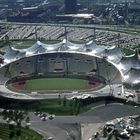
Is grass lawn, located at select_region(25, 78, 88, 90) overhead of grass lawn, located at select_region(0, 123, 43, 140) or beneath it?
beneath

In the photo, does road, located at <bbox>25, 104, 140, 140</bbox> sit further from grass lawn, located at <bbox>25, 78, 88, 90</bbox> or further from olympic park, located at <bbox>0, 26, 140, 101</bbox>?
grass lawn, located at <bbox>25, 78, 88, 90</bbox>

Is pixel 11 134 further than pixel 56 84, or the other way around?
pixel 56 84

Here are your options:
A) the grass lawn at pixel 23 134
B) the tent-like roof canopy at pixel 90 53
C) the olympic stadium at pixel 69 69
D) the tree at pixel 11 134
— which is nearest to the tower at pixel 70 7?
the tent-like roof canopy at pixel 90 53

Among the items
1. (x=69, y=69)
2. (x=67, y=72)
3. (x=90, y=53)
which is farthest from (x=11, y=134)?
(x=90, y=53)

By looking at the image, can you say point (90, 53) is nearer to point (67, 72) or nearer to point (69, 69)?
point (69, 69)

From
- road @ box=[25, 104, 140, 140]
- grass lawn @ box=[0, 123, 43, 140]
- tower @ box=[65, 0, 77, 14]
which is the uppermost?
grass lawn @ box=[0, 123, 43, 140]

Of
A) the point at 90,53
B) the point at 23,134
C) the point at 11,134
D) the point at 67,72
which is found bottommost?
the point at 67,72

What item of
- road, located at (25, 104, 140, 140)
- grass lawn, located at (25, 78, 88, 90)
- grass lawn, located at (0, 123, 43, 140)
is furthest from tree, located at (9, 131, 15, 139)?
grass lawn, located at (25, 78, 88, 90)
